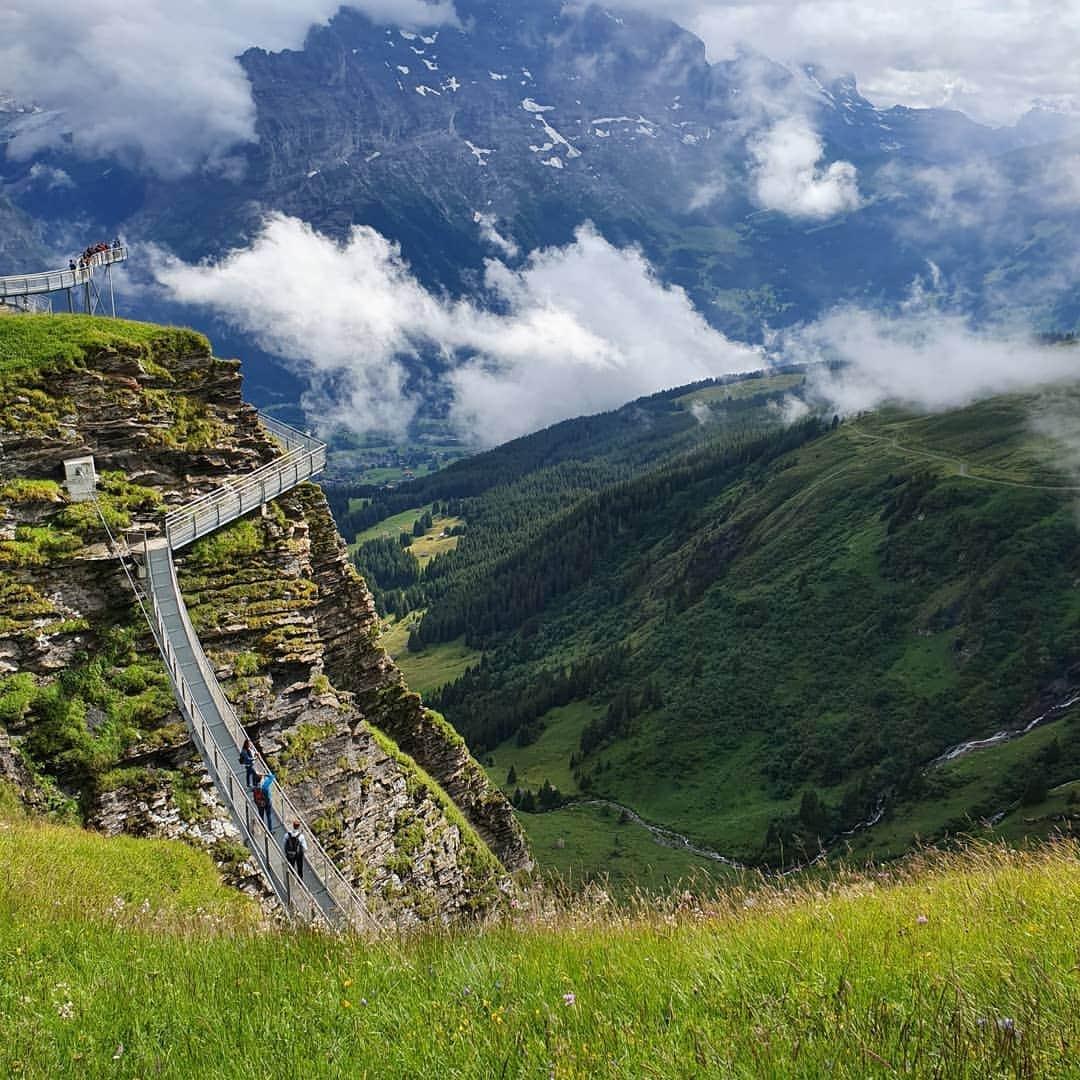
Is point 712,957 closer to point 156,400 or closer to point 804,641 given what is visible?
point 156,400

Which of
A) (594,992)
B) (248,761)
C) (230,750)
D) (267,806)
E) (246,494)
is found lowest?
(267,806)

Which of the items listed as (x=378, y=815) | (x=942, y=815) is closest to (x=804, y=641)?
(x=942, y=815)

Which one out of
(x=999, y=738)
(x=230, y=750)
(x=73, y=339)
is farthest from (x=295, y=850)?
(x=999, y=738)

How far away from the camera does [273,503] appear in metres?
34.7

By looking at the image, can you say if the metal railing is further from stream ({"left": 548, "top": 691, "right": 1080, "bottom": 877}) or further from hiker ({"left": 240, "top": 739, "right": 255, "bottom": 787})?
stream ({"left": 548, "top": 691, "right": 1080, "bottom": 877})

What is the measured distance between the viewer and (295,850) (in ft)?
73.4

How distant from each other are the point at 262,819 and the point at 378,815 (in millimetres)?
8438

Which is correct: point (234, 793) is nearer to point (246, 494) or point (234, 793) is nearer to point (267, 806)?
point (267, 806)

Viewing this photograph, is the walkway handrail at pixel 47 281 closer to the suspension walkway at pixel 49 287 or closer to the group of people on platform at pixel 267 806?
the suspension walkway at pixel 49 287

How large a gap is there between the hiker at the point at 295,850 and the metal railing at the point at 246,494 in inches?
517

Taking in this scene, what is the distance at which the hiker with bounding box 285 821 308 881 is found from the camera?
72.8 ft

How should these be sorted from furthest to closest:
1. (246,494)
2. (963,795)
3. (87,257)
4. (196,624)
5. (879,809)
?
1. (879,809)
2. (963,795)
3. (87,257)
4. (246,494)
5. (196,624)

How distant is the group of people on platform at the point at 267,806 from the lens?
22297 mm

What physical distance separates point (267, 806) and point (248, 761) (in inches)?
65.0
